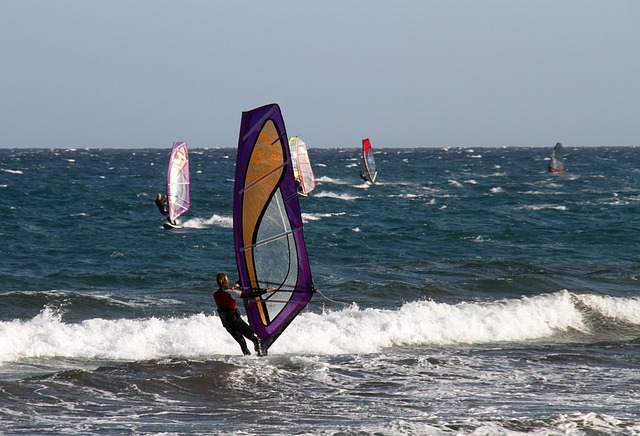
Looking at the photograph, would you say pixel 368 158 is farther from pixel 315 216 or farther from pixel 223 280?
pixel 223 280

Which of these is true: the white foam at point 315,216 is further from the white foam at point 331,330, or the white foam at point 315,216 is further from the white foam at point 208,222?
the white foam at point 331,330

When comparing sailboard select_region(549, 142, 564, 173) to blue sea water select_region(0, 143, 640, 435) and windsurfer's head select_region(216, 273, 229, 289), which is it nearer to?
blue sea water select_region(0, 143, 640, 435)

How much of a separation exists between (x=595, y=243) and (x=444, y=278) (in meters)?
8.63

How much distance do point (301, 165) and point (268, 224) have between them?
27.9m

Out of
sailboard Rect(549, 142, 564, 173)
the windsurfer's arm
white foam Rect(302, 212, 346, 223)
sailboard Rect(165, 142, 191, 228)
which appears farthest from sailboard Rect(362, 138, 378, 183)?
the windsurfer's arm

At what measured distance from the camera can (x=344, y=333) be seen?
13.5 m

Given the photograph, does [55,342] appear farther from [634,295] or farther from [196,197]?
[196,197]

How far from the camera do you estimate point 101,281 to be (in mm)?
18391

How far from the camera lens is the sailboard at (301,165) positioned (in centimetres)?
3528

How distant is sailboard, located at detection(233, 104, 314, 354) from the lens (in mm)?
9227

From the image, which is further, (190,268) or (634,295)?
(190,268)

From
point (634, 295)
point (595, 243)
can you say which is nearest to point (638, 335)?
point (634, 295)

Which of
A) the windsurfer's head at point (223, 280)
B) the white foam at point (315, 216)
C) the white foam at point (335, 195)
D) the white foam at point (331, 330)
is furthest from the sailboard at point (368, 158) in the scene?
the windsurfer's head at point (223, 280)

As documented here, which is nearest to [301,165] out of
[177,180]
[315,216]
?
[315,216]
